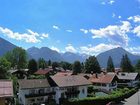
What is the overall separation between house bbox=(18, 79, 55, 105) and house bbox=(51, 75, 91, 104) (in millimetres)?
1933

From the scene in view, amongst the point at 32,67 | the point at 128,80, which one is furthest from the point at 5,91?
the point at 32,67

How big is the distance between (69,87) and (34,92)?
11.7 metres

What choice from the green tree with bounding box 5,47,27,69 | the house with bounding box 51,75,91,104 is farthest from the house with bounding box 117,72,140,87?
the green tree with bounding box 5,47,27,69

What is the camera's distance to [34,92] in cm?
6419

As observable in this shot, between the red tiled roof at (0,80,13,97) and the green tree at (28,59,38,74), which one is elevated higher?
the green tree at (28,59,38,74)

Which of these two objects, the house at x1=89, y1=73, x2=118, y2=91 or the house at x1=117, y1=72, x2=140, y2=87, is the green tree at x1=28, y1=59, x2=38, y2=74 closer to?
the house at x1=117, y1=72, x2=140, y2=87

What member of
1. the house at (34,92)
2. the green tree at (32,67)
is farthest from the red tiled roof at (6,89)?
the green tree at (32,67)

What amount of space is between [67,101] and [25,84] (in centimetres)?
1107

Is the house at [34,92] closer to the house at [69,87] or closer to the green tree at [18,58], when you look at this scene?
the house at [69,87]

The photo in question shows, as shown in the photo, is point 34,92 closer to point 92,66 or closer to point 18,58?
point 92,66

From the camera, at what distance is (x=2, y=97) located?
15750mm

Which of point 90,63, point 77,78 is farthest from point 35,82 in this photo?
point 90,63

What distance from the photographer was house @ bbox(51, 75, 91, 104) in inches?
2720

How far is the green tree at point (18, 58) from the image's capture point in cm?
14038
